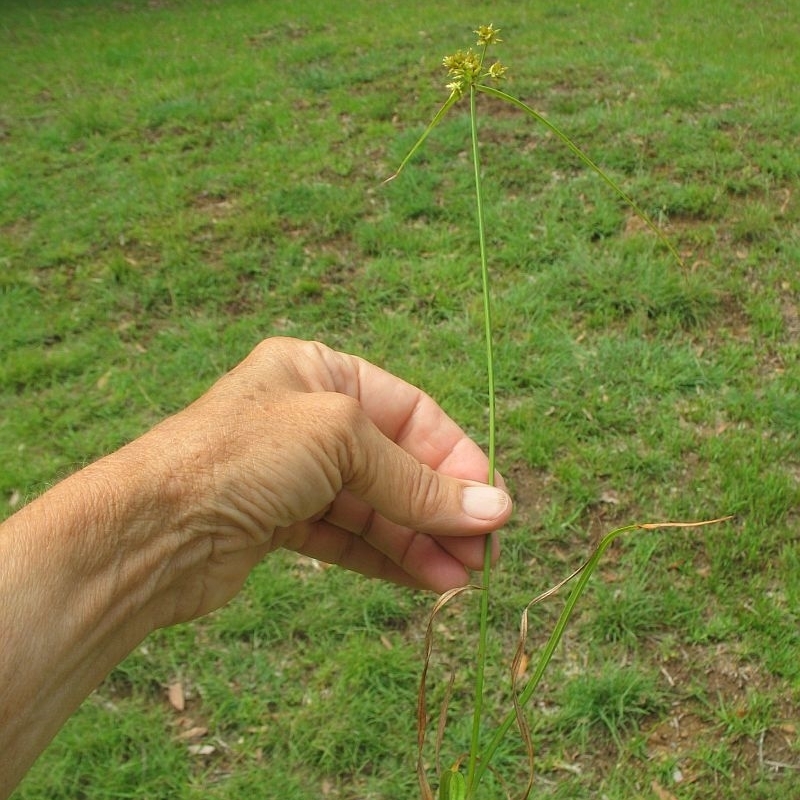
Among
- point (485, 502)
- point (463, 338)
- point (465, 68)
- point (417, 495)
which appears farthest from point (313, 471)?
point (463, 338)

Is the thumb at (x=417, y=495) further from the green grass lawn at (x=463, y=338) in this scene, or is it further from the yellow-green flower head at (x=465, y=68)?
the green grass lawn at (x=463, y=338)

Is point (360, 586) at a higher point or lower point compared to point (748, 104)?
lower

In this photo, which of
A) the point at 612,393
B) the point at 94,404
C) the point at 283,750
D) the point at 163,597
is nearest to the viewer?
the point at 163,597

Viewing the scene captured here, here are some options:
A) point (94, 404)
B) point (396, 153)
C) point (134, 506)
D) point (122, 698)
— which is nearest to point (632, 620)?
point (122, 698)

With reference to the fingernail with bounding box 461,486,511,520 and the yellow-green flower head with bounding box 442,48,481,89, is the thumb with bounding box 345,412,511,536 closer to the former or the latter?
the fingernail with bounding box 461,486,511,520

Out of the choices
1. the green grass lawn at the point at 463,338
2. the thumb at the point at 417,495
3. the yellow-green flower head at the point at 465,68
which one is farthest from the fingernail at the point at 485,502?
the green grass lawn at the point at 463,338

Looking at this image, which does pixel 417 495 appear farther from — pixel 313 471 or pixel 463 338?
pixel 463 338

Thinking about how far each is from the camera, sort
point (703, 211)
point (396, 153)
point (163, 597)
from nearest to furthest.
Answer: point (163, 597)
point (703, 211)
point (396, 153)

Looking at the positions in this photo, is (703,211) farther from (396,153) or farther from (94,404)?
(94,404)

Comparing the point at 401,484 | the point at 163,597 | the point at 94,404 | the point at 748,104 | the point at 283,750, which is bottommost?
the point at 283,750

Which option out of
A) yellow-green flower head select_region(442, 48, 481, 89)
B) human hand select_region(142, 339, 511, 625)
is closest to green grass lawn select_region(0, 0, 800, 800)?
human hand select_region(142, 339, 511, 625)
